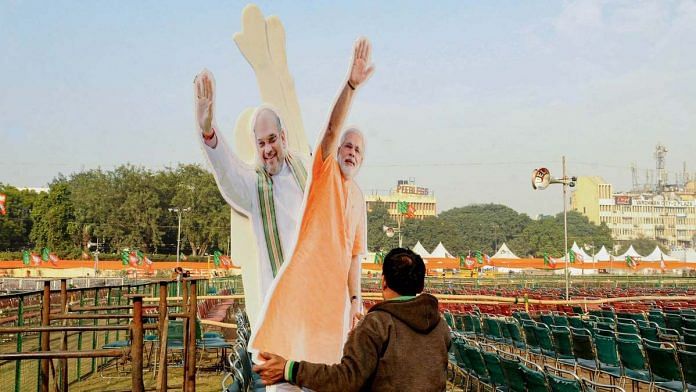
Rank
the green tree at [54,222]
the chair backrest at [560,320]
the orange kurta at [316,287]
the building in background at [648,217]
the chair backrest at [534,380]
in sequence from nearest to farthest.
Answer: the chair backrest at [534,380], the orange kurta at [316,287], the chair backrest at [560,320], the green tree at [54,222], the building in background at [648,217]

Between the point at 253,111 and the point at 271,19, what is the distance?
3.39 feet

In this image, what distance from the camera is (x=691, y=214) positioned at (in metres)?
157

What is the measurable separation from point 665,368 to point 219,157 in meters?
4.88

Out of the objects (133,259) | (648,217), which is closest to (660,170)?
(648,217)

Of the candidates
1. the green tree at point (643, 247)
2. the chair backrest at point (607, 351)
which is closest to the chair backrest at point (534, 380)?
the chair backrest at point (607, 351)

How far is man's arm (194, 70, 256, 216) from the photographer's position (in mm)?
6270

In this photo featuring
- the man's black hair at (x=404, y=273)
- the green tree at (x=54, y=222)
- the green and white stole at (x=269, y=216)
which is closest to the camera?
the man's black hair at (x=404, y=273)

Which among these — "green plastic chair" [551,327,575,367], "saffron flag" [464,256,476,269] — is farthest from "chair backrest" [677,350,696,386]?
"saffron flag" [464,256,476,269]

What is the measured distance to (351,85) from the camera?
20.7 feet

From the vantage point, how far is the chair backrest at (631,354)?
7867mm

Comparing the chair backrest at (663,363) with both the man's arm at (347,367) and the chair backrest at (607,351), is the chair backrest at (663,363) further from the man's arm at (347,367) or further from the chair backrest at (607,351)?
the man's arm at (347,367)

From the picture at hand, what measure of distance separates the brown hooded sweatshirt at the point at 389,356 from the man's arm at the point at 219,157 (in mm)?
3491

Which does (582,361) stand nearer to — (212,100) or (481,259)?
(212,100)

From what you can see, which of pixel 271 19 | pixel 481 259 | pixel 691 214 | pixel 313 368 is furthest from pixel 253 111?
pixel 691 214
